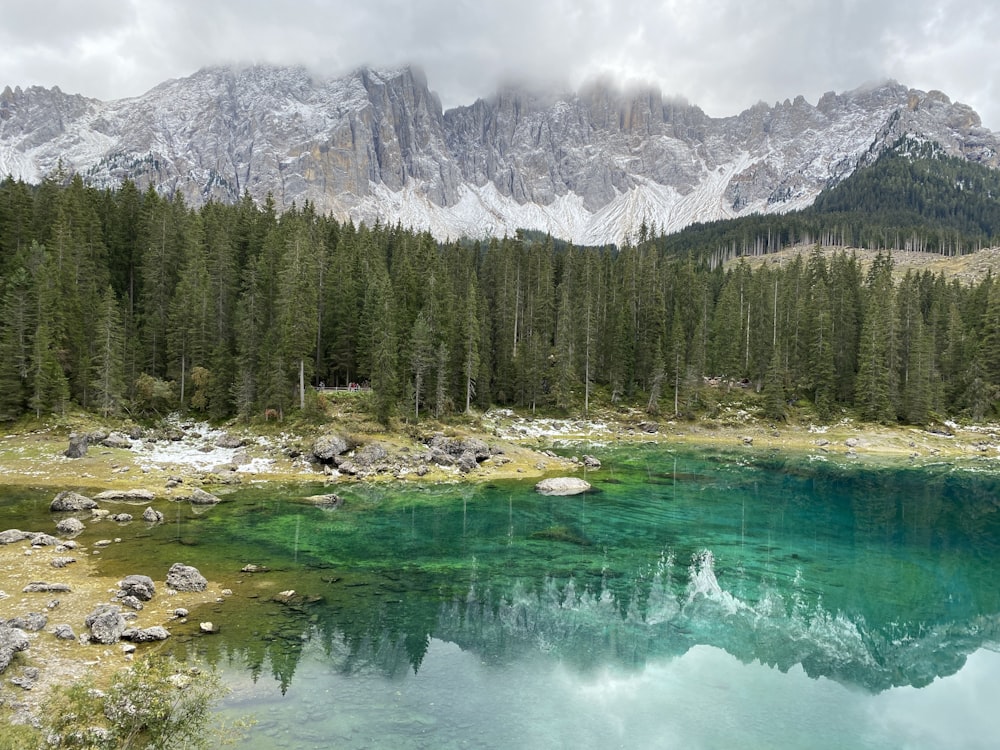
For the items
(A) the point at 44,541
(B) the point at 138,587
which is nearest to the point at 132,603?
(B) the point at 138,587

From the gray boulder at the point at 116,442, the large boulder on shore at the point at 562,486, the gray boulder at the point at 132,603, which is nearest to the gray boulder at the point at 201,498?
the gray boulder at the point at 116,442

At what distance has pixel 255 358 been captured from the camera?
62156 mm

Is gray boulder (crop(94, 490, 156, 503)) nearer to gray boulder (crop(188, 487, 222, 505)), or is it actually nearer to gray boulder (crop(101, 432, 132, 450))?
gray boulder (crop(188, 487, 222, 505))

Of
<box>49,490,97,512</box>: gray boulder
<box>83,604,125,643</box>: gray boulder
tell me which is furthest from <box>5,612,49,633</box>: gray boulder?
<box>49,490,97,512</box>: gray boulder

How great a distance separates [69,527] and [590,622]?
2682cm

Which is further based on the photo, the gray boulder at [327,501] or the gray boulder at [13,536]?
the gray boulder at [327,501]

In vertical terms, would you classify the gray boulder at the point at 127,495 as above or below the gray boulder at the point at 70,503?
below

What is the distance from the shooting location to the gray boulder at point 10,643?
53.4 feet

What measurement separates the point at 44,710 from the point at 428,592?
14085 millimetres

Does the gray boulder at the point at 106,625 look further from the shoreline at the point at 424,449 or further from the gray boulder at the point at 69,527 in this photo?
the shoreline at the point at 424,449

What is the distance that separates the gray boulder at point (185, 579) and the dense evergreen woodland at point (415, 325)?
34.8m

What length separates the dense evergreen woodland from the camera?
61.0 m

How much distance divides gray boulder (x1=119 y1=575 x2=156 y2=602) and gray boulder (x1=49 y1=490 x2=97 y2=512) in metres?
15.7

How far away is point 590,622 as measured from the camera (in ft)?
77.5
